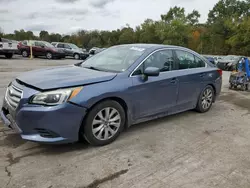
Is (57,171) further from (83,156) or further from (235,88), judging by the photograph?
(235,88)

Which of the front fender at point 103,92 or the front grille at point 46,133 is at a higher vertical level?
the front fender at point 103,92

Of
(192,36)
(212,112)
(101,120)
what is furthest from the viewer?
(192,36)

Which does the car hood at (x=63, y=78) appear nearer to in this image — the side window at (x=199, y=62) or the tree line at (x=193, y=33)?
the side window at (x=199, y=62)

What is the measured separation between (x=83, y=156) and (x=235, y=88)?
7952 mm

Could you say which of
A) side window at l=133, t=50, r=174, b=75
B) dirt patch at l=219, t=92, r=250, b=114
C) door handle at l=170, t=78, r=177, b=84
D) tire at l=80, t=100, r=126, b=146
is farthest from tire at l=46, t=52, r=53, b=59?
tire at l=80, t=100, r=126, b=146

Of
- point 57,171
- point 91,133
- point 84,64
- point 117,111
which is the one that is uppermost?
point 84,64

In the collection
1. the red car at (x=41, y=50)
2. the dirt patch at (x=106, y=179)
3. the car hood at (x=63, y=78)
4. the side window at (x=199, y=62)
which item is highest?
the red car at (x=41, y=50)

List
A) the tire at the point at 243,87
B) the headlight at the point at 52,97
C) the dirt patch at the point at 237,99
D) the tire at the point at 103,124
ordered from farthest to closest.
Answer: the tire at the point at 243,87 < the dirt patch at the point at 237,99 < the tire at the point at 103,124 < the headlight at the point at 52,97

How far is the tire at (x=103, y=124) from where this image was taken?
3299 mm

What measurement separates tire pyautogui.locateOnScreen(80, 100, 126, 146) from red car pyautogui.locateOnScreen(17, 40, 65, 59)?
18095 millimetres

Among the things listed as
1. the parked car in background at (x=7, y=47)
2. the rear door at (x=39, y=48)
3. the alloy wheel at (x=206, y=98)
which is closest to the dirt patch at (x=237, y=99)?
the alloy wheel at (x=206, y=98)

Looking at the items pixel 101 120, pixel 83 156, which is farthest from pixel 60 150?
pixel 101 120

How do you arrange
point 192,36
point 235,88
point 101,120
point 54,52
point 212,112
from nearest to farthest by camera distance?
point 101,120 → point 212,112 → point 235,88 → point 54,52 → point 192,36

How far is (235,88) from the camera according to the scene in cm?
936
